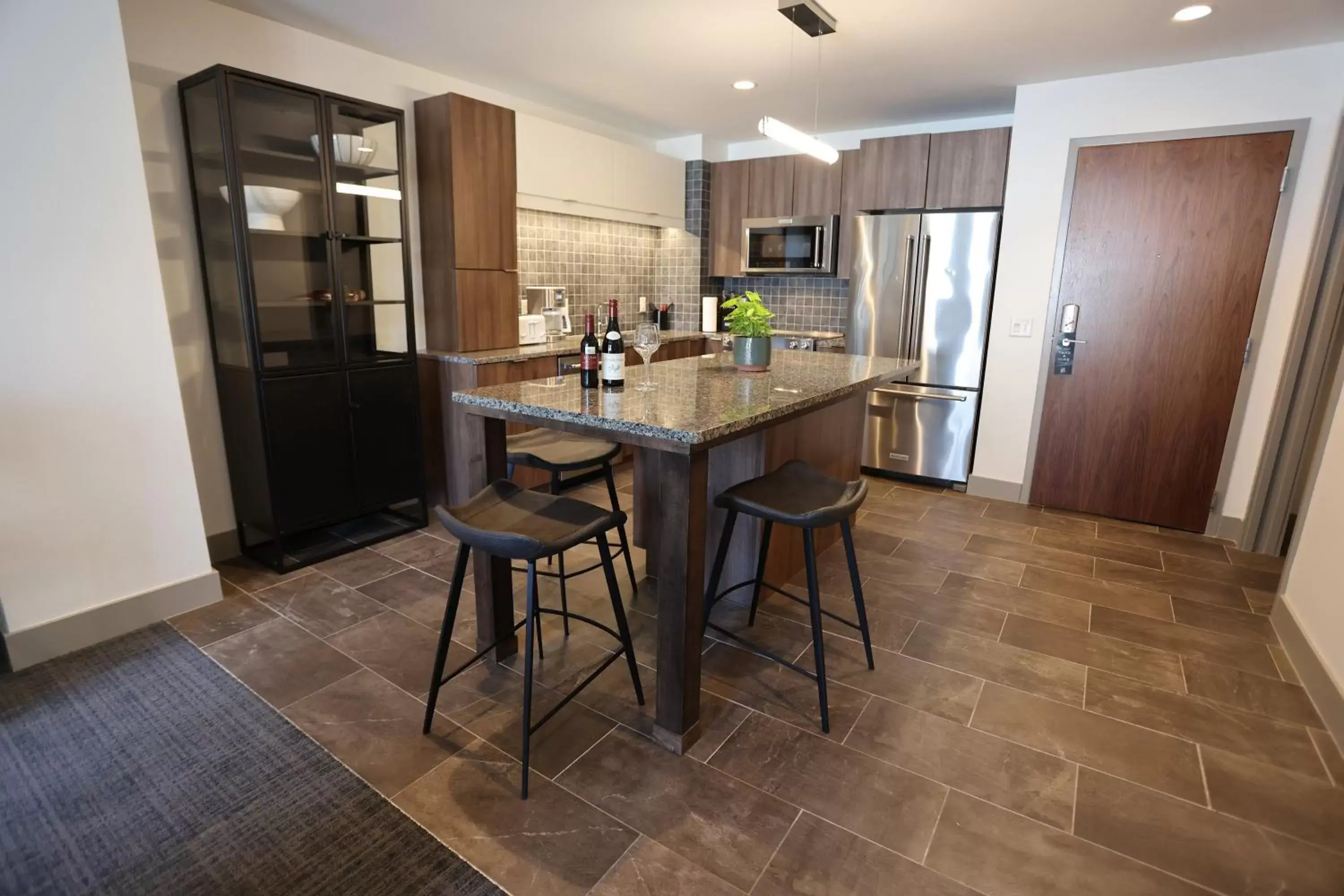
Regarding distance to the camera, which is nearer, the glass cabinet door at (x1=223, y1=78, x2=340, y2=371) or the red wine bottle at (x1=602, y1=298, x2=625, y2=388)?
the red wine bottle at (x1=602, y1=298, x2=625, y2=388)

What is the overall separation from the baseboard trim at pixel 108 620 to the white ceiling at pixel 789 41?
8.02 ft

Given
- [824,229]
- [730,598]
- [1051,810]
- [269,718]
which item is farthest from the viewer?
[824,229]

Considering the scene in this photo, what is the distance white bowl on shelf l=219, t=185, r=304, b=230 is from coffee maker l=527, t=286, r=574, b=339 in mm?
1759

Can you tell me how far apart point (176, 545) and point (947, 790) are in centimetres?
283

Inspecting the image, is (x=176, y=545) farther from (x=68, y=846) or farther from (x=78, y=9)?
(x=78, y=9)

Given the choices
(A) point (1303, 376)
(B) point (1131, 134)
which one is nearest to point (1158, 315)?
(A) point (1303, 376)

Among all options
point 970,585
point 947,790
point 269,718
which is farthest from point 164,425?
point 970,585

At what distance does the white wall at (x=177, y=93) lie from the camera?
2.62m

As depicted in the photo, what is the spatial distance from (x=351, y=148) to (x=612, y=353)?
1940 mm

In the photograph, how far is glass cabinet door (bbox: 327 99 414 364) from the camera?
300 centimetres

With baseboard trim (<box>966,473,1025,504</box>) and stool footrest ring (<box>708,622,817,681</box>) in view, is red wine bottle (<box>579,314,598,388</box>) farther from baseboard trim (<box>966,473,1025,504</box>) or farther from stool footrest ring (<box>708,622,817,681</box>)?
baseboard trim (<box>966,473,1025,504</box>)

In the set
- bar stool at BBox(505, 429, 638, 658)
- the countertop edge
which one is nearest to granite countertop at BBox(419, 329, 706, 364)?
bar stool at BBox(505, 429, 638, 658)

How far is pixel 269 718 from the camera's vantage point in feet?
6.51

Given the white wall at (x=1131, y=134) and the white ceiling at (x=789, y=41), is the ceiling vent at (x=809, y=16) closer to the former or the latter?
the white ceiling at (x=789, y=41)
